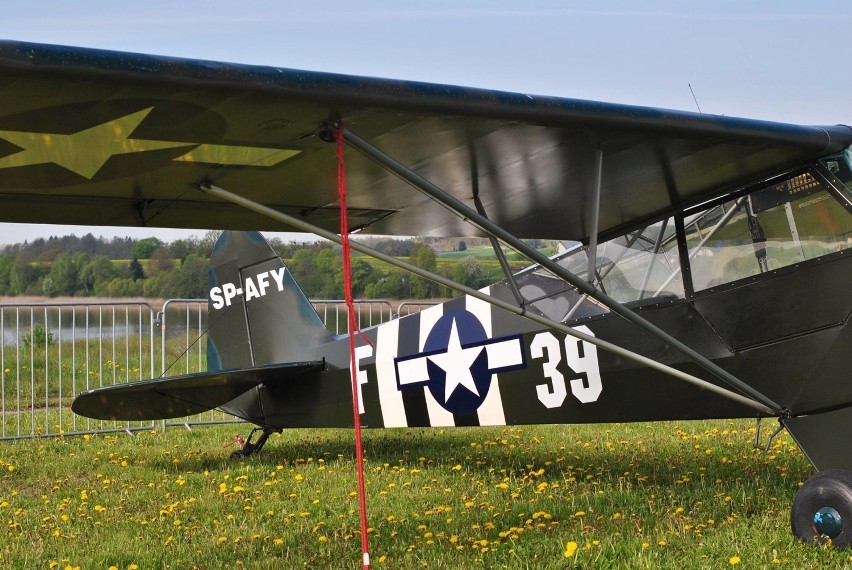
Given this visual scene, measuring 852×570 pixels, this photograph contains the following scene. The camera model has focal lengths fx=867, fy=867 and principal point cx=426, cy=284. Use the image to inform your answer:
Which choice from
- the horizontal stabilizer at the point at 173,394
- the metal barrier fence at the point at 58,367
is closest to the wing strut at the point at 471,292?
the horizontal stabilizer at the point at 173,394

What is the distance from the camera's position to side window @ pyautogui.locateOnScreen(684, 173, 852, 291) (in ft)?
14.5

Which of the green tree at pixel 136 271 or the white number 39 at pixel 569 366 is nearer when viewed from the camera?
the white number 39 at pixel 569 366

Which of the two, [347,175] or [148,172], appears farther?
[347,175]

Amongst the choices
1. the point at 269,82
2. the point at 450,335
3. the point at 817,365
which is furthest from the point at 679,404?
the point at 269,82

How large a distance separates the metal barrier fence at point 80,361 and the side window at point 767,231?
4.34 m

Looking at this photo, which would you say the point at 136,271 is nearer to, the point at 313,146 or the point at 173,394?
the point at 173,394

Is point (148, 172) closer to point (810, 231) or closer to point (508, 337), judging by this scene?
point (508, 337)

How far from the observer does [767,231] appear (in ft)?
15.2

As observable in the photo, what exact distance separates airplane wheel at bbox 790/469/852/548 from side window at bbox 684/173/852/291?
3.73ft

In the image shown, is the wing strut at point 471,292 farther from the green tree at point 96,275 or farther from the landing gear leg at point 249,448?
the green tree at point 96,275

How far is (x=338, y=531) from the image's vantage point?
466cm

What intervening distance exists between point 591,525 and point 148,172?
9.31 feet

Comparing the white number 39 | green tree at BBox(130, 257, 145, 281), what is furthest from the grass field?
green tree at BBox(130, 257, 145, 281)

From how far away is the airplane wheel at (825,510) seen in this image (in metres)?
3.85
